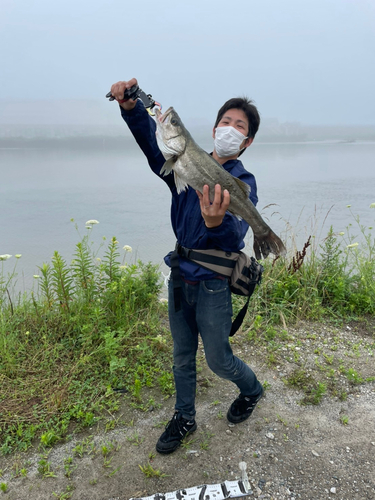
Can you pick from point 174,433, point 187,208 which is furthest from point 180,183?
point 174,433

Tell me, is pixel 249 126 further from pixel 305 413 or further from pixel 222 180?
pixel 305 413

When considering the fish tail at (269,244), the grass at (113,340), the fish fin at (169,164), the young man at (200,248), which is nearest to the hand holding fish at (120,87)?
the young man at (200,248)

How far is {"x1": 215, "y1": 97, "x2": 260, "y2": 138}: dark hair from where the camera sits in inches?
106

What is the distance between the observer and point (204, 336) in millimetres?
2598

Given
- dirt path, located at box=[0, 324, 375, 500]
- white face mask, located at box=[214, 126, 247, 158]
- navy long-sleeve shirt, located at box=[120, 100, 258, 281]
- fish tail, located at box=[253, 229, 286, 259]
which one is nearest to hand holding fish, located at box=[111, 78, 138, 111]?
navy long-sleeve shirt, located at box=[120, 100, 258, 281]

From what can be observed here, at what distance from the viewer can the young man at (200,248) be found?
242cm

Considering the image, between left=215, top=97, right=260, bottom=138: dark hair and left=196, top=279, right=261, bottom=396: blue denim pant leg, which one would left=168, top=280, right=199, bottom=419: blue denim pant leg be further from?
left=215, top=97, right=260, bottom=138: dark hair

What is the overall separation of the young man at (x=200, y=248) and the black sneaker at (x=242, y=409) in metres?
0.25

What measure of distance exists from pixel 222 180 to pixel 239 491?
216 cm

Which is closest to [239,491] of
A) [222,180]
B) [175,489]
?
[175,489]

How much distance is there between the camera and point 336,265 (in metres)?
5.48

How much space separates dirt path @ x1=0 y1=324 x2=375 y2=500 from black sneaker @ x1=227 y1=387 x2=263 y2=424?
0.27ft

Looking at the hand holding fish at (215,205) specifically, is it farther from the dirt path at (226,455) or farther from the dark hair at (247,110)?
the dirt path at (226,455)

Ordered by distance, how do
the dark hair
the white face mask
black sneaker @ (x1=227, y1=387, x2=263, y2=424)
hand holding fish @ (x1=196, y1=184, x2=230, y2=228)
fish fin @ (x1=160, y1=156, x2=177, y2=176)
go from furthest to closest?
black sneaker @ (x1=227, y1=387, x2=263, y2=424) → the dark hair → the white face mask → fish fin @ (x1=160, y1=156, x2=177, y2=176) → hand holding fish @ (x1=196, y1=184, x2=230, y2=228)
